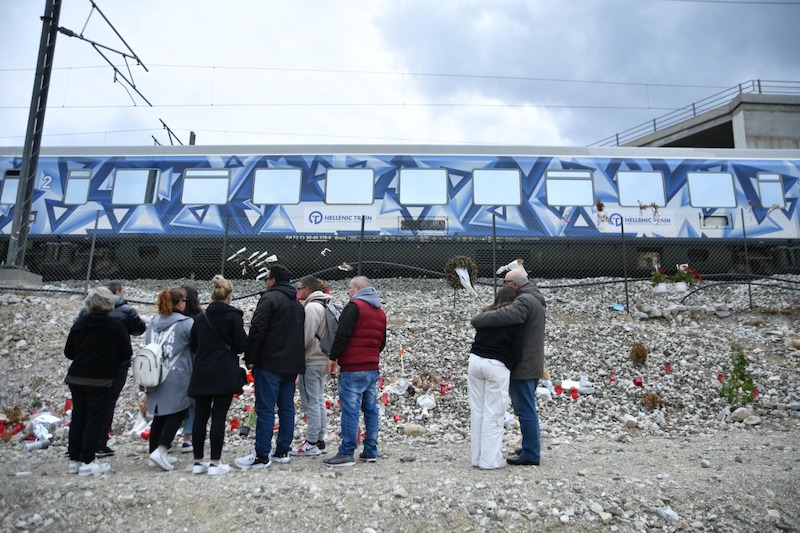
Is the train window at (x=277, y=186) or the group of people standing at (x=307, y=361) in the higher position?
the train window at (x=277, y=186)

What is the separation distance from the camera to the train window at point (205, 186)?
42.8ft

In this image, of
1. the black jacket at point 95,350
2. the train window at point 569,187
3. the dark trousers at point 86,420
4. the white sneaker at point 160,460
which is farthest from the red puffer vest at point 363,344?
the train window at point 569,187

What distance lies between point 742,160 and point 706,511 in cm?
1196

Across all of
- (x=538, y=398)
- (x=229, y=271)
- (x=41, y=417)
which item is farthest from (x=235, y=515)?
(x=229, y=271)

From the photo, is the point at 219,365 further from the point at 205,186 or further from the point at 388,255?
the point at 205,186

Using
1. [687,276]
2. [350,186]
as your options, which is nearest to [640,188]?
[687,276]

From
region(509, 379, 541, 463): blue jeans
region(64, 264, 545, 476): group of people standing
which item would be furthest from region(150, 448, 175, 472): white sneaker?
region(509, 379, 541, 463): blue jeans

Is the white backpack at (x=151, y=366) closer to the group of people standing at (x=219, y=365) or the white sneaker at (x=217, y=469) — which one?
the group of people standing at (x=219, y=365)

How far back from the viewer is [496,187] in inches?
512

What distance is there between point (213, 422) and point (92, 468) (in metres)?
0.97

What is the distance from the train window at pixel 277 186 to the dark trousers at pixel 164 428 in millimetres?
8455

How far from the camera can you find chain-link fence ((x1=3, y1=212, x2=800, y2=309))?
40.2 ft

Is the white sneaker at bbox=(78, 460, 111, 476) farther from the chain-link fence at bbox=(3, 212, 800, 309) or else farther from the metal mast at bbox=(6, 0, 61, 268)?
the metal mast at bbox=(6, 0, 61, 268)

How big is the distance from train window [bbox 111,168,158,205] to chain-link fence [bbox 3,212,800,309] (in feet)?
2.55
